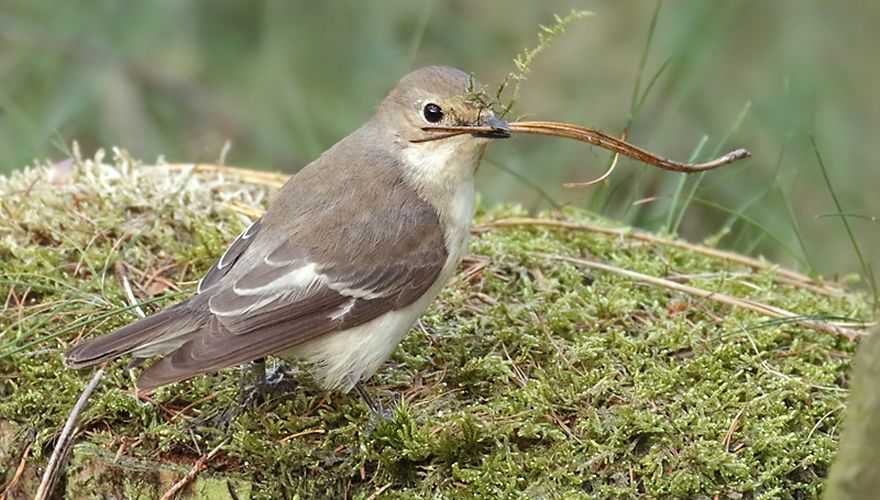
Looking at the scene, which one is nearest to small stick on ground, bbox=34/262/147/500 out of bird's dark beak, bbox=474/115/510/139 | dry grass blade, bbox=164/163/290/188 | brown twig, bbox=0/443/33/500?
brown twig, bbox=0/443/33/500

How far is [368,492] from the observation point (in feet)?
11.4

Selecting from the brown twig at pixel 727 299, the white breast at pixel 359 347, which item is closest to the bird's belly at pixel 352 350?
the white breast at pixel 359 347

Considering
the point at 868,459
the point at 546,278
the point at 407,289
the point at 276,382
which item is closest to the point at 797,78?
the point at 546,278

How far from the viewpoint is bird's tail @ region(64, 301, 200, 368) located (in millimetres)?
3457

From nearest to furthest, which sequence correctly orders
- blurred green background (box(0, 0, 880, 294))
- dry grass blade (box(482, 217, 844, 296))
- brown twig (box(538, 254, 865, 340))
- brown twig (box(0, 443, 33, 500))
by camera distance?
brown twig (box(0, 443, 33, 500))
brown twig (box(538, 254, 865, 340))
dry grass blade (box(482, 217, 844, 296))
blurred green background (box(0, 0, 880, 294))

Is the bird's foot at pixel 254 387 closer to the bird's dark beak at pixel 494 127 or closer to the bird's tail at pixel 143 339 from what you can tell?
the bird's tail at pixel 143 339

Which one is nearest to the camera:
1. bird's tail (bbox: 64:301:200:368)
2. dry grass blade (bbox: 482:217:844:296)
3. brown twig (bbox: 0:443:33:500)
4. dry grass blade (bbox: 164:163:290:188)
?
bird's tail (bbox: 64:301:200:368)

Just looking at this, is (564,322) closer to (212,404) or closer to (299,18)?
(212,404)

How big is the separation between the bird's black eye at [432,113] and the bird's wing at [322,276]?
30cm

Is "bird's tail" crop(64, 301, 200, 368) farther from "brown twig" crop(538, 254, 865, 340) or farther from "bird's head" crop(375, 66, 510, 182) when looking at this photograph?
"brown twig" crop(538, 254, 865, 340)

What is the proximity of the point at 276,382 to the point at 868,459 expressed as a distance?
2.29m

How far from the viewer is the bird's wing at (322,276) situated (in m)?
3.67

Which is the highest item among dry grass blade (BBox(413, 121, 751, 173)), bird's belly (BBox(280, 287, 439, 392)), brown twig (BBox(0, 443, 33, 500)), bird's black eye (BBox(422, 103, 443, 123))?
bird's black eye (BBox(422, 103, 443, 123))

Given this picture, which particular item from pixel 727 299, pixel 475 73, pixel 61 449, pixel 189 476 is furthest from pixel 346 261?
pixel 475 73
